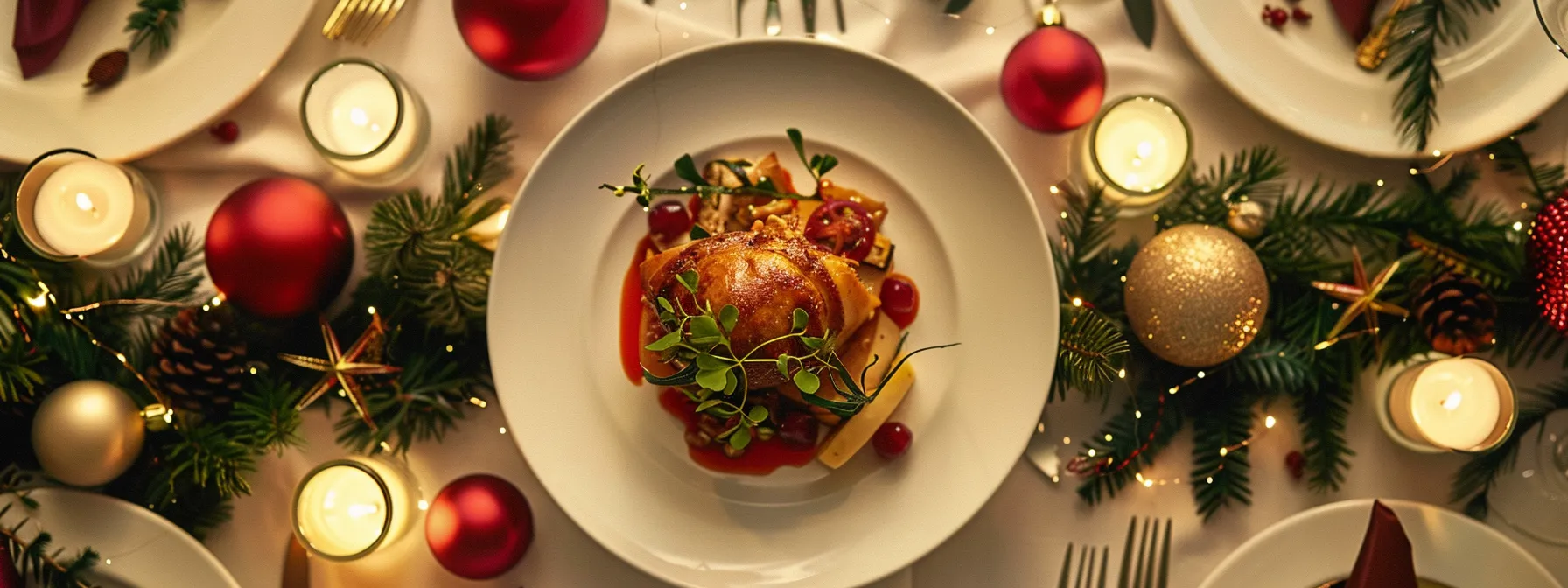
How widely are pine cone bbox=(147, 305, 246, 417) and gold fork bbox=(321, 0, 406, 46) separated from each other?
56 cm

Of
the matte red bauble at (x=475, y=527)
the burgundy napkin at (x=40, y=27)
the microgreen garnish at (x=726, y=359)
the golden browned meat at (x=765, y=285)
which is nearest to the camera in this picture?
the microgreen garnish at (x=726, y=359)

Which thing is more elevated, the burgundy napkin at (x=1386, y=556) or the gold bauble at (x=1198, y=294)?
the gold bauble at (x=1198, y=294)

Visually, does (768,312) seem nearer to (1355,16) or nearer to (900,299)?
(900,299)

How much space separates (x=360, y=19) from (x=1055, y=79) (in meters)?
1.30

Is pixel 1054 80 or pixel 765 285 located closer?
pixel 765 285

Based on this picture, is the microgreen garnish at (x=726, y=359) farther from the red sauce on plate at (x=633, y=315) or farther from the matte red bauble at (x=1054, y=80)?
the matte red bauble at (x=1054, y=80)

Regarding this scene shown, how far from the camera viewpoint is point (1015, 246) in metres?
1.55

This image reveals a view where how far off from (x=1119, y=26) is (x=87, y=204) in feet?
6.28

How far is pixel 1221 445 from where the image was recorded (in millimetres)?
1625

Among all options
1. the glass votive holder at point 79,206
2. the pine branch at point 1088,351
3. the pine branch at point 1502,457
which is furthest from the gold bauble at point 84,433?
the pine branch at point 1502,457

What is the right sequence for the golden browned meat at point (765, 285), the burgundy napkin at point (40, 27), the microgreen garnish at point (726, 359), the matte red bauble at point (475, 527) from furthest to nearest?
1. the burgundy napkin at point (40, 27)
2. the matte red bauble at point (475, 527)
3. the golden browned meat at point (765, 285)
4. the microgreen garnish at point (726, 359)

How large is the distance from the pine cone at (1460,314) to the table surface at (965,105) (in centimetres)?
20

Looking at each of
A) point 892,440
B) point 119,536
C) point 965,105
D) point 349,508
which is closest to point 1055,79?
point 965,105

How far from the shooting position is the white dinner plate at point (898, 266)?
1.54 metres
